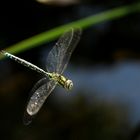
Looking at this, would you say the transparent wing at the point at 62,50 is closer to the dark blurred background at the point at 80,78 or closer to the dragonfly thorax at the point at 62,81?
the dragonfly thorax at the point at 62,81

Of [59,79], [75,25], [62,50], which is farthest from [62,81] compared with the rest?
[75,25]

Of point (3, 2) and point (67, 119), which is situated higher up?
point (3, 2)

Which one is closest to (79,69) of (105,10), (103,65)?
(103,65)

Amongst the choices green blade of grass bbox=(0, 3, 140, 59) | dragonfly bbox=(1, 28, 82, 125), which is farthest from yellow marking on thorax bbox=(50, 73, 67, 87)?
green blade of grass bbox=(0, 3, 140, 59)

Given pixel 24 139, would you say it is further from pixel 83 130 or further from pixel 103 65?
pixel 103 65

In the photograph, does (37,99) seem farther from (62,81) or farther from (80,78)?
(80,78)

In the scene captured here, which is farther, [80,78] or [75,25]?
[80,78]

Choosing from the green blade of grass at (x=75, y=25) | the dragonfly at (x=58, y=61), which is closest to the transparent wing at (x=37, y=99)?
the dragonfly at (x=58, y=61)
